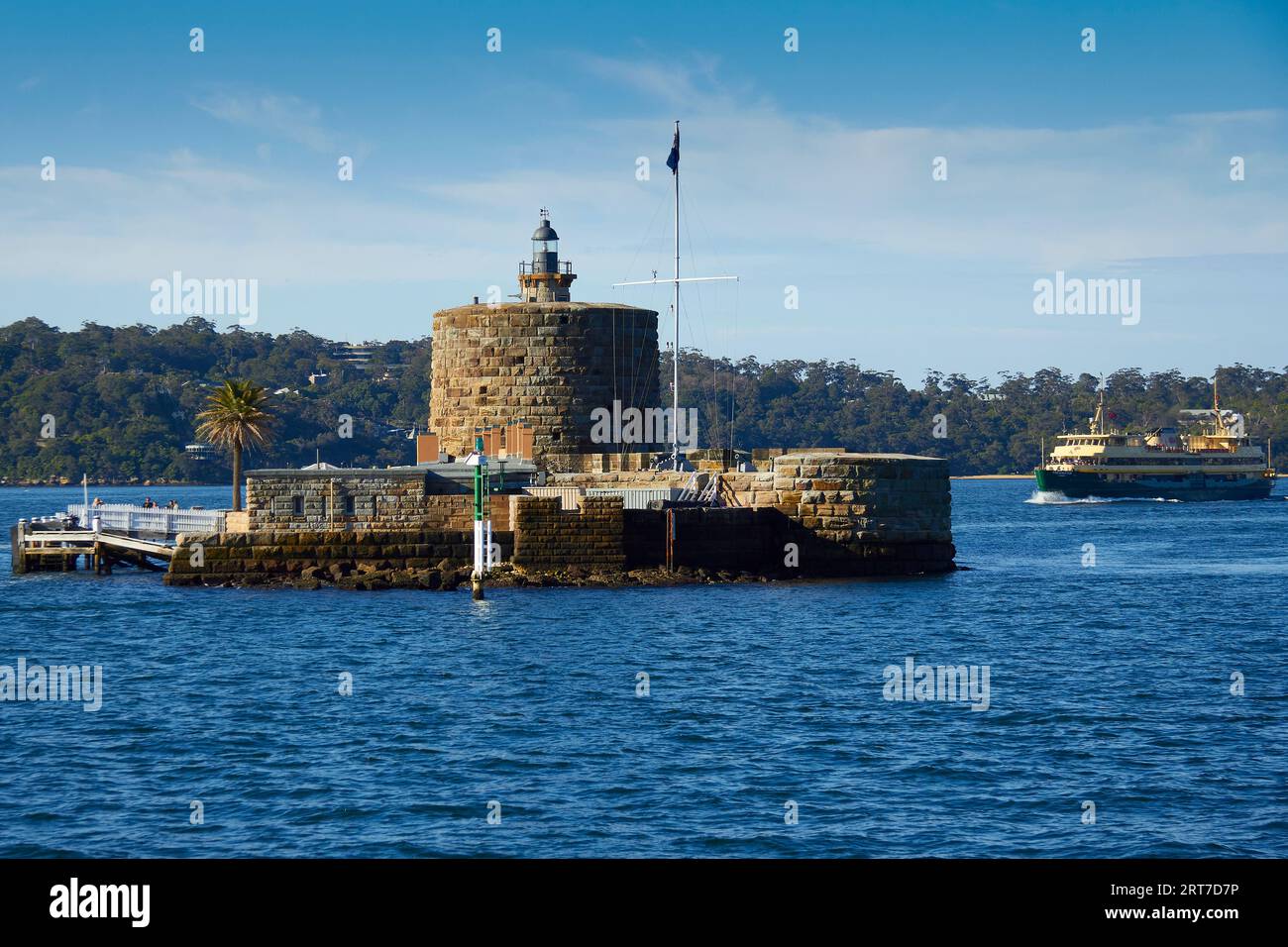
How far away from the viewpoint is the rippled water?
1650 centimetres

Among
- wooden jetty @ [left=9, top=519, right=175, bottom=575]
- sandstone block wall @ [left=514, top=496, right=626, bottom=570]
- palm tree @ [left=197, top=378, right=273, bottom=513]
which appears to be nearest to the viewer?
sandstone block wall @ [left=514, top=496, right=626, bottom=570]

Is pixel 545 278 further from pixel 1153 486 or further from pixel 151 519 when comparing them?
pixel 1153 486

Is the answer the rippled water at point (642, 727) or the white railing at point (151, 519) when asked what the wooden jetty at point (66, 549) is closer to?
the white railing at point (151, 519)

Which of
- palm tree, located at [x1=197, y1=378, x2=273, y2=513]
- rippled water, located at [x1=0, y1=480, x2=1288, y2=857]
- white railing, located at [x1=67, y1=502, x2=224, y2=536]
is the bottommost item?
rippled water, located at [x1=0, y1=480, x2=1288, y2=857]

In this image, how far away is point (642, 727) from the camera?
22.2 meters

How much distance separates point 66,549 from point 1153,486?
93388 millimetres

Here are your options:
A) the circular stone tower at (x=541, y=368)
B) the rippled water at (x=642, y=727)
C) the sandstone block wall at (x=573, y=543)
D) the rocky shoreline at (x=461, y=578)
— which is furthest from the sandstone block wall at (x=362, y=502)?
the circular stone tower at (x=541, y=368)

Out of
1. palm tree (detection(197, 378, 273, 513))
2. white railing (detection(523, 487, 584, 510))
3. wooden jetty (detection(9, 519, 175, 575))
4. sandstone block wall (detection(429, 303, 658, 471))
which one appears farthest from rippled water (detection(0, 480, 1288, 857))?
sandstone block wall (detection(429, 303, 658, 471))

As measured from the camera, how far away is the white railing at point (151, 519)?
43719 mm

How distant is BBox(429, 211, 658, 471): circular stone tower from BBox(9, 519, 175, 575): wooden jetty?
10.0 m

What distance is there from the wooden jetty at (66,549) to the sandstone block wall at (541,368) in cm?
1019

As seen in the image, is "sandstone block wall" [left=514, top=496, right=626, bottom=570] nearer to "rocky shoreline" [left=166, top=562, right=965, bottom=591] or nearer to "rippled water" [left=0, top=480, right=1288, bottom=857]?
"rocky shoreline" [left=166, top=562, right=965, bottom=591]

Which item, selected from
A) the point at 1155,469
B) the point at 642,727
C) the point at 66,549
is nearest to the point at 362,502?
the point at 66,549
